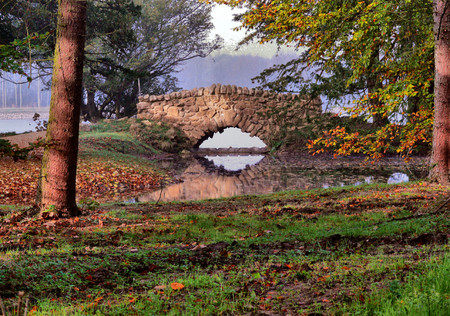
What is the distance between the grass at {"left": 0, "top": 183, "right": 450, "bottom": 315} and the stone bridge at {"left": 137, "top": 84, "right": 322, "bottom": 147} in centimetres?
1654

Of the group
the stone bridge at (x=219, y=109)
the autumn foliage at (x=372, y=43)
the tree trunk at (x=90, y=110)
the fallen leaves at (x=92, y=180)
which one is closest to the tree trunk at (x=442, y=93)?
the autumn foliage at (x=372, y=43)

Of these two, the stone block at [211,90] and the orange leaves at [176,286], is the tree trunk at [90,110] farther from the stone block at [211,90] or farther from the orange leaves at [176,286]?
the orange leaves at [176,286]

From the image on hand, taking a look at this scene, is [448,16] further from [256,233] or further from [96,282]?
[96,282]

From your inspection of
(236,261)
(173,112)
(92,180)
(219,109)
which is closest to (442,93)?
(236,261)

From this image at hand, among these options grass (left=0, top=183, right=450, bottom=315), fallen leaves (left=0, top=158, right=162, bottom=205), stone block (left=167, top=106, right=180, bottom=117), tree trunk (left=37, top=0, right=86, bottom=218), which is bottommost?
grass (left=0, top=183, right=450, bottom=315)

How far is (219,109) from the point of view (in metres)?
23.5

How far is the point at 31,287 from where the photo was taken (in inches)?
135

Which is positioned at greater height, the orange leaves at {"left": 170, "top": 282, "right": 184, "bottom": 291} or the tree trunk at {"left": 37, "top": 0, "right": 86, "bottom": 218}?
the tree trunk at {"left": 37, "top": 0, "right": 86, "bottom": 218}

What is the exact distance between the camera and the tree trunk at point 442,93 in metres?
8.19

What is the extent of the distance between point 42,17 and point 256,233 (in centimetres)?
1508

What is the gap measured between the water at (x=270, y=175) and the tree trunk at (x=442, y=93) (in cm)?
141

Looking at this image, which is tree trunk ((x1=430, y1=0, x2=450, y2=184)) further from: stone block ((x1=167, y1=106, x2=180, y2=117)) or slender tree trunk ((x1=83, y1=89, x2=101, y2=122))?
slender tree trunk ((x1=83, y1=89, x2=101, y2=122))

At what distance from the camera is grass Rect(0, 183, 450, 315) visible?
9.54 feet

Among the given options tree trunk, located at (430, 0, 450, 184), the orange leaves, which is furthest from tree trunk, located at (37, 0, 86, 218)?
tree trunk, located at (430, 0, 450, 184)
